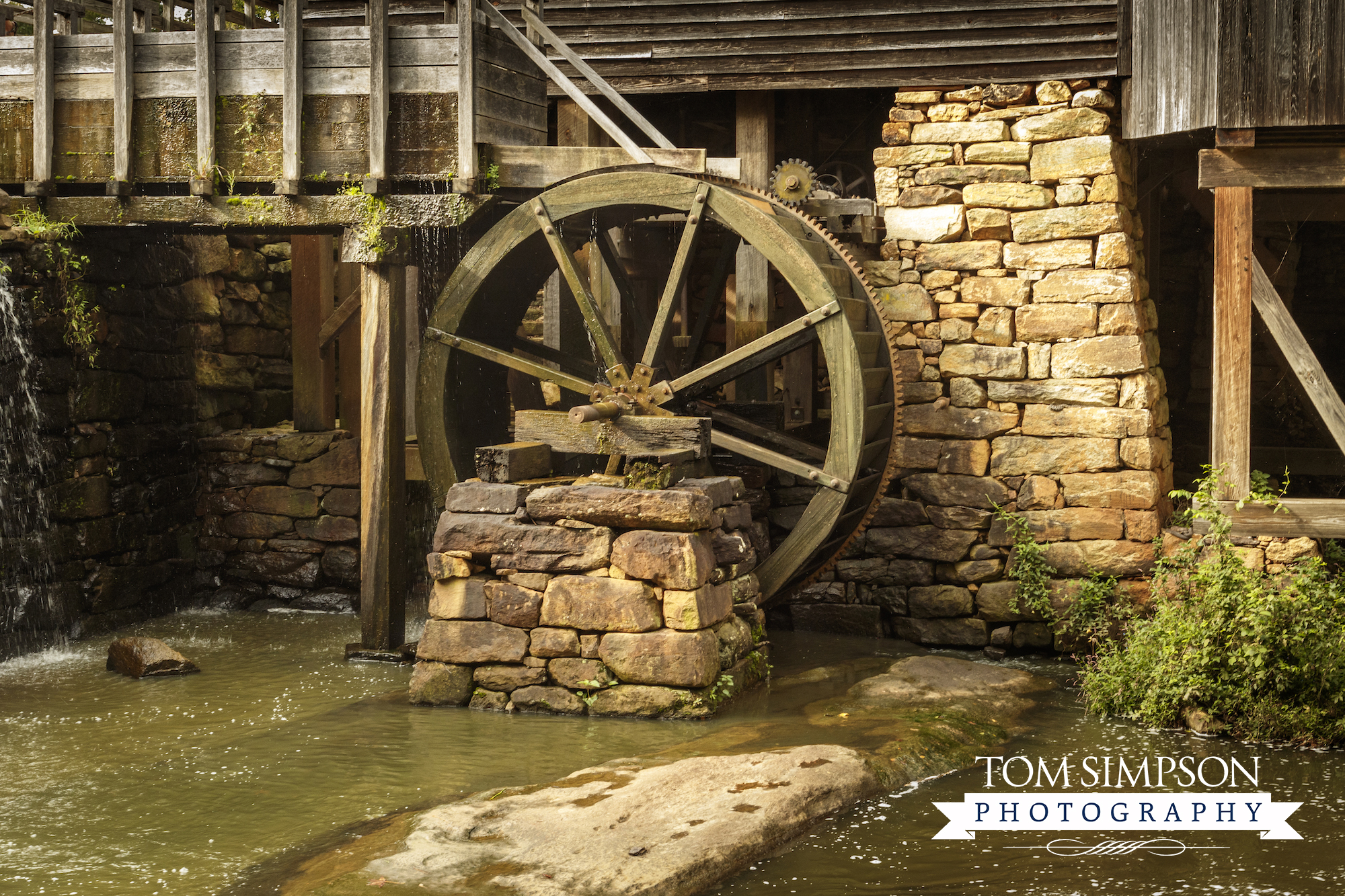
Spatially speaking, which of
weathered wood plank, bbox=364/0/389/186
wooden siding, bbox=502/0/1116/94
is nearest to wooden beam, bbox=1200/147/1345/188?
wooden siding, bbox=502/0/1116/94

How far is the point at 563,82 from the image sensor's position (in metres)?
6.47

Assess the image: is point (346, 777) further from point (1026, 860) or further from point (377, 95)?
point (377, 95)

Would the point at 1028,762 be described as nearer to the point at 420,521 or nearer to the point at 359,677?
the point at 359,677

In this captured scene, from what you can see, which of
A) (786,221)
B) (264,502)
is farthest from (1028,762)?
(264,502)

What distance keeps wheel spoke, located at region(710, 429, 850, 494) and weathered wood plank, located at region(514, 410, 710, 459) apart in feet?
1.05

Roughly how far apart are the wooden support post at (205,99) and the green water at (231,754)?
2.35 metres

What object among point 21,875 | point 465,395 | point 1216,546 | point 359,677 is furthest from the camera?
point 465,395

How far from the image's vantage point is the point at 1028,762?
4.55 meters

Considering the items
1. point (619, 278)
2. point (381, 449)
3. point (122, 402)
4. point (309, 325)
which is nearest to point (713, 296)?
point (619, 278)

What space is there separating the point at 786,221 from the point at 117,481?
3989mm

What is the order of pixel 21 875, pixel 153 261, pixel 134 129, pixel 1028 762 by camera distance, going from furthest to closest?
1. pixel 153 261
2. pixel 134 129
3. pixel 1028 762
4. pixel 21 875

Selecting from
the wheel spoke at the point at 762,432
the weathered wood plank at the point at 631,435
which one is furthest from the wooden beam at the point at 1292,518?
the weathered wood plank at the point at 631,435

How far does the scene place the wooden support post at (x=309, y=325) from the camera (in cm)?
771

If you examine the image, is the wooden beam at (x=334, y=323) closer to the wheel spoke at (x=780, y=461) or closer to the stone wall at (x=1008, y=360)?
the wheel spoke at (x=780, y=461)
